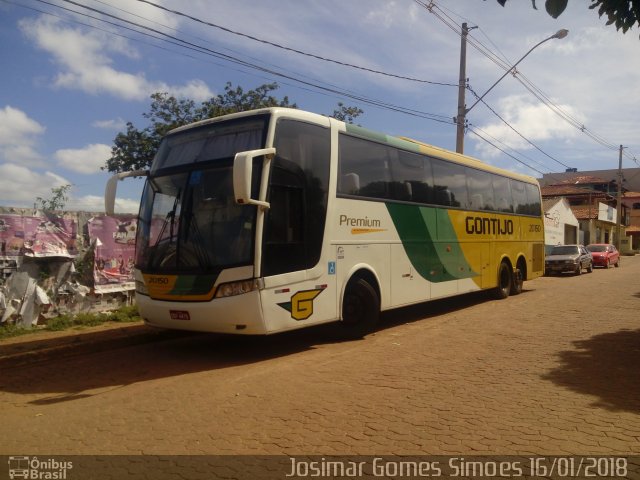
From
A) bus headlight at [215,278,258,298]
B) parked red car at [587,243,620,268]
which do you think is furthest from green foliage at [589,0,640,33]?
parked red car at [587,243,620,268]

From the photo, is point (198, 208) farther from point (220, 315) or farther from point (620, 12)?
point (620, 12)

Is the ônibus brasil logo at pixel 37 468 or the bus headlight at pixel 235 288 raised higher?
the bus headlight at pixel 235 288

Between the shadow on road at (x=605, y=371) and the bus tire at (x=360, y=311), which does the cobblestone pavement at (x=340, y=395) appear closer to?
the shadow on road at (x=605, y=371)

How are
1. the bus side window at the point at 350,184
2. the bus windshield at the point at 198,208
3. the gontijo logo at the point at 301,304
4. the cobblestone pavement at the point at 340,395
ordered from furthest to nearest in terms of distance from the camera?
the bus side window at the point at 350,184 < the gontijo logo at the point at 301,304 < the bus windshield at the point at 198,208 < the cobblestone pavement at the point at 340,395

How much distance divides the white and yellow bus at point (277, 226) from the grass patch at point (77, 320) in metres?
2.86

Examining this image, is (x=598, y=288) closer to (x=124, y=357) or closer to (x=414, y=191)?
(x=414, y=191)

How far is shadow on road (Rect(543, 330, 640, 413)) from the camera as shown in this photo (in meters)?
5.16

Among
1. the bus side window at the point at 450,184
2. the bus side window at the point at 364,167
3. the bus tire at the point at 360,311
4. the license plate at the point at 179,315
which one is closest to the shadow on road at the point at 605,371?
the bus tire at the point at 360,311

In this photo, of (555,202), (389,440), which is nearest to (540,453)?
(389,440)

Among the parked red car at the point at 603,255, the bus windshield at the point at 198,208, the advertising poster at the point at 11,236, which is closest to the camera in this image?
the bus windshield at the point at 198,208

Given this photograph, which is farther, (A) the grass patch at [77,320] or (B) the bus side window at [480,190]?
(B) the bus side window at [480,190]

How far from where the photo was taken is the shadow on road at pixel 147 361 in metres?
6.06

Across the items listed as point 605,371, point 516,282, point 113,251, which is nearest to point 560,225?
point 516,282

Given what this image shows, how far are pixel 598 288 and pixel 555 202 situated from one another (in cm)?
2169
